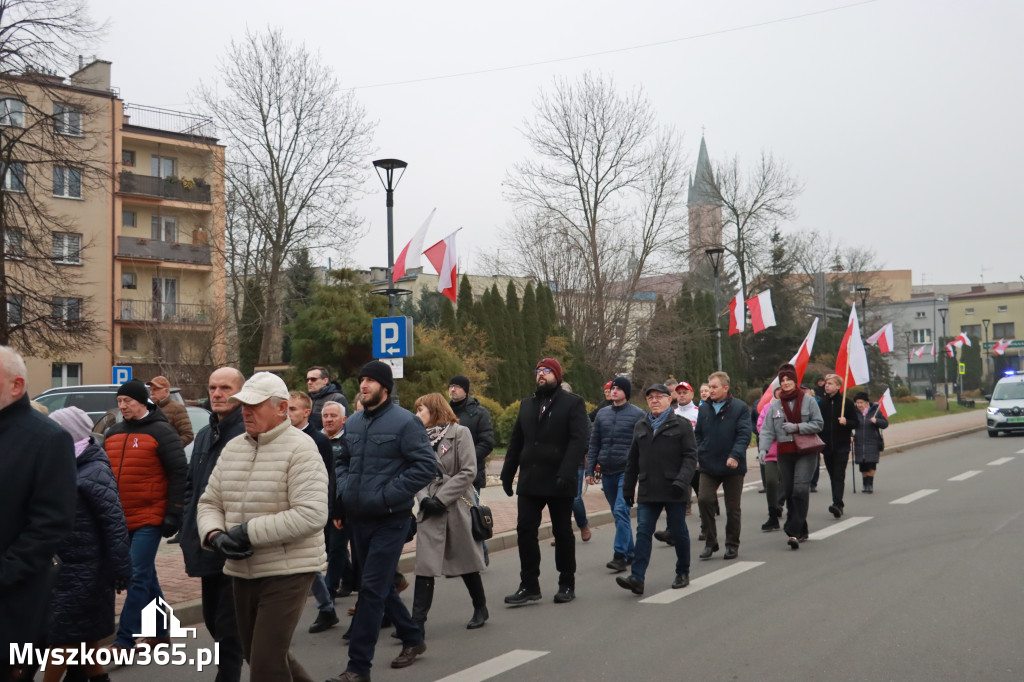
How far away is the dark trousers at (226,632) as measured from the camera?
5.12m

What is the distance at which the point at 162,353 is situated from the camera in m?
→ 33.1

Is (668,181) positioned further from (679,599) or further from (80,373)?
(679,599)

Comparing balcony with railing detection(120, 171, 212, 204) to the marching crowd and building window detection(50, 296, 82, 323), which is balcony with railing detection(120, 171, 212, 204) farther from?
the marching crowd

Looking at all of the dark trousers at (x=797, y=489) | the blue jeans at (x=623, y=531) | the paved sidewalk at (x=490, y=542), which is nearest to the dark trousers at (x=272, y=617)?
the paved sidewalk at (x=490, y=542)

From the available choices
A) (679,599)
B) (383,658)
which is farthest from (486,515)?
(679,599)

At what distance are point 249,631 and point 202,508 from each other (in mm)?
618

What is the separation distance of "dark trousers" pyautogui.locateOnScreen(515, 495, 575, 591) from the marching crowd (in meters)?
0.02

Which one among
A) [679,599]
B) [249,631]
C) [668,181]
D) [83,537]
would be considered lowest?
[679,599]

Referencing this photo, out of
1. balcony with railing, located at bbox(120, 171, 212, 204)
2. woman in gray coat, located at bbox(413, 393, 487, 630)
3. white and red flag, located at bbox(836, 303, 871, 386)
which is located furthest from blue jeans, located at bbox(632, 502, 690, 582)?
balcony with railing, located at bbox(120, 171, 212, 204)

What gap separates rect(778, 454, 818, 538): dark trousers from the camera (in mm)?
10766

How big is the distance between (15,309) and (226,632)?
19807mm

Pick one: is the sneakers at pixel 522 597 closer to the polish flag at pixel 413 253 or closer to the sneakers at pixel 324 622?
the sneakers at pixel 324 622

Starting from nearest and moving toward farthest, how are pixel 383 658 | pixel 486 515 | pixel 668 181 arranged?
pixel 383 658
pixel 486 515
pixel 668 181

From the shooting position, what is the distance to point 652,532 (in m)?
8.31
